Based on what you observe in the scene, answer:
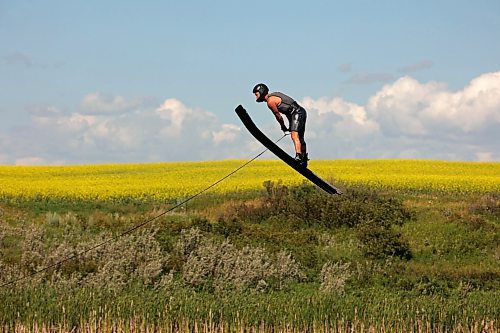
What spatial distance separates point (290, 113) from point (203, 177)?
33.5 metres

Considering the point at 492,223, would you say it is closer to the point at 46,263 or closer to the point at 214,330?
the point at 46,263

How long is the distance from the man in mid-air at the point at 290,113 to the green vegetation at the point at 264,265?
550 cm

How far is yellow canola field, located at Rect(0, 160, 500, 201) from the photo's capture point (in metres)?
35.5

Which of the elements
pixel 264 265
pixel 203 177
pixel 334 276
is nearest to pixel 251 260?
pixel 264 265

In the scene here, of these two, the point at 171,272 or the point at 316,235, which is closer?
the point at 171,272

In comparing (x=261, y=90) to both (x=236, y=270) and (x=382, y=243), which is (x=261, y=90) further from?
(x=382, y=243)

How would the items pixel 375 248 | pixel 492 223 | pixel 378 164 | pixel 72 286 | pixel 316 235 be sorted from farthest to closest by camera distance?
pixel 378 164 → pixel 492 223 → pixel 316 235 → pixel 375 248 → pixel 72 286

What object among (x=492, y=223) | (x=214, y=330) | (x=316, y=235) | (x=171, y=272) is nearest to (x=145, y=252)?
(x=171, y=272)

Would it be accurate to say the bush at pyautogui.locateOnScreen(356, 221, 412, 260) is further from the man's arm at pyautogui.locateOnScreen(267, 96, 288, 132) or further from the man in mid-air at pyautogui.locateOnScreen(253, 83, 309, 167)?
the man's arm at pyautogui.locateOnScreen(267, 96, 288, 132)

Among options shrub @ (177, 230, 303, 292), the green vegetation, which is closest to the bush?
the green vegetation

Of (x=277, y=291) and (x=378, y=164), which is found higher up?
(x=378, y=164)

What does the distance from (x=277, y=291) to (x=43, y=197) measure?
17087mm

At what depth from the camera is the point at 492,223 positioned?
88.6ft

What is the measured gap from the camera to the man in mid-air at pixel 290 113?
25.9 ft
